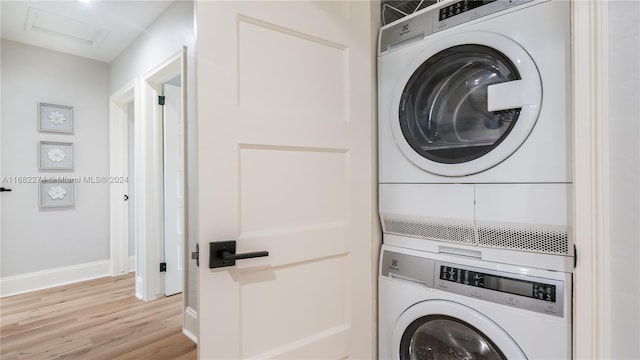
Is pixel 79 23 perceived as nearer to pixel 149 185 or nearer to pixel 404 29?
Result: pixel 149 185

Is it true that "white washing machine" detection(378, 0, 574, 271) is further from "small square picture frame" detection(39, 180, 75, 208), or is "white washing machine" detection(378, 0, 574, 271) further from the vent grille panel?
"small square picture frame" detection(39, 180, 75, 208)

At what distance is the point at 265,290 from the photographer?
1078 mm

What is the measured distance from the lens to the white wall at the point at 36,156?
2.94 metres

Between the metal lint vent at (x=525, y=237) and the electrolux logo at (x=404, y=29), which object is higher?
the electrolux logo at (x=404, y=29)

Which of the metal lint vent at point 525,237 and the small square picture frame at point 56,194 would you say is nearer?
the metal lint vent at point 525,237

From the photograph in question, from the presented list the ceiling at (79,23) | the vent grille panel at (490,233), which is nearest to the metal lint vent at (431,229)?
the vent grille panel at (490,233)

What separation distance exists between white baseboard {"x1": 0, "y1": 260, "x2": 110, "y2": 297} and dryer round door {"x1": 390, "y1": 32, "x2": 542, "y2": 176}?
384 centimetres

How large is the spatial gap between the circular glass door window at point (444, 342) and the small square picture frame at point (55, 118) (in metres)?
3.90

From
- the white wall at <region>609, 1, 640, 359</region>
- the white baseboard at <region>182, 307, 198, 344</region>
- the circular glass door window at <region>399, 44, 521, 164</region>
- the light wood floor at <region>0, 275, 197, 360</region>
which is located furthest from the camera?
the white baseboard at <region>182, 307, 198, 344</region>

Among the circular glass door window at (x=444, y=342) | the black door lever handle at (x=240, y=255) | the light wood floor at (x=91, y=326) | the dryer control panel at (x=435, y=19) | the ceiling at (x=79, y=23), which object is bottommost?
the light wood floor at (x=91, y=326)

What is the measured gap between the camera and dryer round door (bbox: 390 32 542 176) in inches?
39.1

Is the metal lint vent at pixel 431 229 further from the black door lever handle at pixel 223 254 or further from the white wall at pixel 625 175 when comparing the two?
the black door lever handle at pixel 223 254

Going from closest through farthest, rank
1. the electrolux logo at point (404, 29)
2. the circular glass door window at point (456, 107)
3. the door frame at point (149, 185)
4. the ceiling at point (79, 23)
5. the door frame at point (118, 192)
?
the circular glass door window at point (456, 107)
the electrolux logo at point (404, 29)
the ceiling at point (79, 23)
the door frame at point (149, 185)
the door frame at point (118, 192)

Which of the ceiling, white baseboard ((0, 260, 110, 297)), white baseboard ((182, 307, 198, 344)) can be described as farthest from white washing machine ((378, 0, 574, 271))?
white baseboard ((0, 260, 110, 297))
